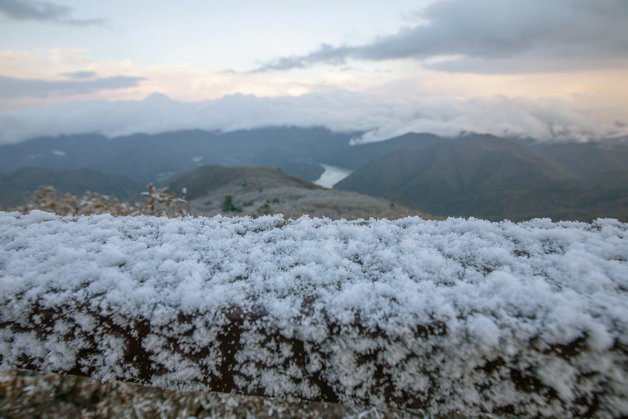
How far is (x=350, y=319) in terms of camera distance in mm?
1229

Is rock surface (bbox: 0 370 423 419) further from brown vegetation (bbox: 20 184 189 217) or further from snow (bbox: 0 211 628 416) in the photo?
brown vegetation (bbox: 20 184 189 217)

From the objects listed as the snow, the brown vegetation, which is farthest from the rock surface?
the brown vegetation

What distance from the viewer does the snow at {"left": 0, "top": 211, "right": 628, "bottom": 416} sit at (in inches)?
44.4

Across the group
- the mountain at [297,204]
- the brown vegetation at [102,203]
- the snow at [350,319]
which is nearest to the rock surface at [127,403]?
the snow at [350,319]

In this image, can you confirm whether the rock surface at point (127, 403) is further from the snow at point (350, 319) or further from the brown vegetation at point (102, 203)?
the brown vegetation at point (102, 203)

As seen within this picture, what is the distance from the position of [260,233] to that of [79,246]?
3.44ft

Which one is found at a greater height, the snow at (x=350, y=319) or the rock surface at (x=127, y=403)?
the snow at (x=350, y=319)

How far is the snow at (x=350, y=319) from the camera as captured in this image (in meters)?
1.13

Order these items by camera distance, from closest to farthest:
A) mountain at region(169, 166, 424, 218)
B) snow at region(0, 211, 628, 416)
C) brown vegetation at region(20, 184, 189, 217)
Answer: snow at region(0, 211, 628, 416) → brown vegetation at region(20, 184, 189, 217) → mountain at region(169, 166, 424, 218)

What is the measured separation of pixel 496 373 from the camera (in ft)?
3.76

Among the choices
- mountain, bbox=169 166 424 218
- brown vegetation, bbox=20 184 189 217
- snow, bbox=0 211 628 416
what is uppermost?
snow, bbox=0 211 628 416

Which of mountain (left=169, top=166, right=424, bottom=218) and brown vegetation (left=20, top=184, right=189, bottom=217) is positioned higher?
brown vegetation (left=20, top=184, right=189, bottom=217)

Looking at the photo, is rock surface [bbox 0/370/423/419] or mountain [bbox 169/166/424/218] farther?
mountain [bbox 169/166/424/218]

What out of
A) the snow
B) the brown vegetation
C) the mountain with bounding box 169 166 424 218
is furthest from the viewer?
the mountain with bounding box 169 166 424 218
